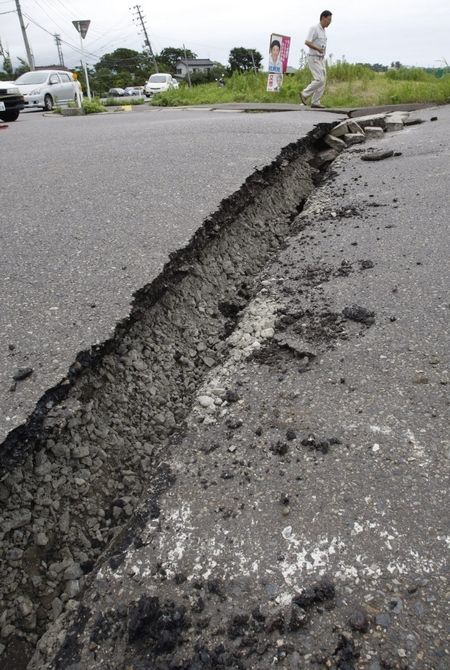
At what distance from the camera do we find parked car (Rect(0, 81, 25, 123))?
1086cm

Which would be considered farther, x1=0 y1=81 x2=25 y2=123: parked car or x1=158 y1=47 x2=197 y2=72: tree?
x1=158 y1=47 x2=197 y2=72: tree

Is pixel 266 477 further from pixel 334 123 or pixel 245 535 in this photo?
pixel 334 123

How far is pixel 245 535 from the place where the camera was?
1.50 meters

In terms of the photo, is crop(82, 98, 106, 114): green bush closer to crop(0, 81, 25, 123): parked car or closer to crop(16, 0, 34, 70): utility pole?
crop(0, 81, 25, 123): parked car

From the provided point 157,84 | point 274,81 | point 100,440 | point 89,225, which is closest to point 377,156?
point 89,225

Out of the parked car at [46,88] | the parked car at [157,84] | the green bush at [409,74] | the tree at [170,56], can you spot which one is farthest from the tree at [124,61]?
the green bush at [409,74]

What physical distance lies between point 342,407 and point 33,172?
4.40 metres

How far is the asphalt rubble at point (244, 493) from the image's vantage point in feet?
4.13

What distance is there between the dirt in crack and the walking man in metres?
8.09

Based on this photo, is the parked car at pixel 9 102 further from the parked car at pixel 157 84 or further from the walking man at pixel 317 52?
the parked car at pixel 157 84

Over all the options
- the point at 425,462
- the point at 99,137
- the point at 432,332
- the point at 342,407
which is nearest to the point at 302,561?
the point at 425,462

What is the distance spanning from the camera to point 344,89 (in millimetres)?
11633

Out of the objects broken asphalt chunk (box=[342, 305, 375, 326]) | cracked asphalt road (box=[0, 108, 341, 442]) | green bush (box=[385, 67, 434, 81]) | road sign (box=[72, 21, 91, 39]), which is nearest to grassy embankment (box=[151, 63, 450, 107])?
green bush (box=[385, 67, 434, 81])

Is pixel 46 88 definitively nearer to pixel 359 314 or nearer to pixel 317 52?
pixel 317 52
